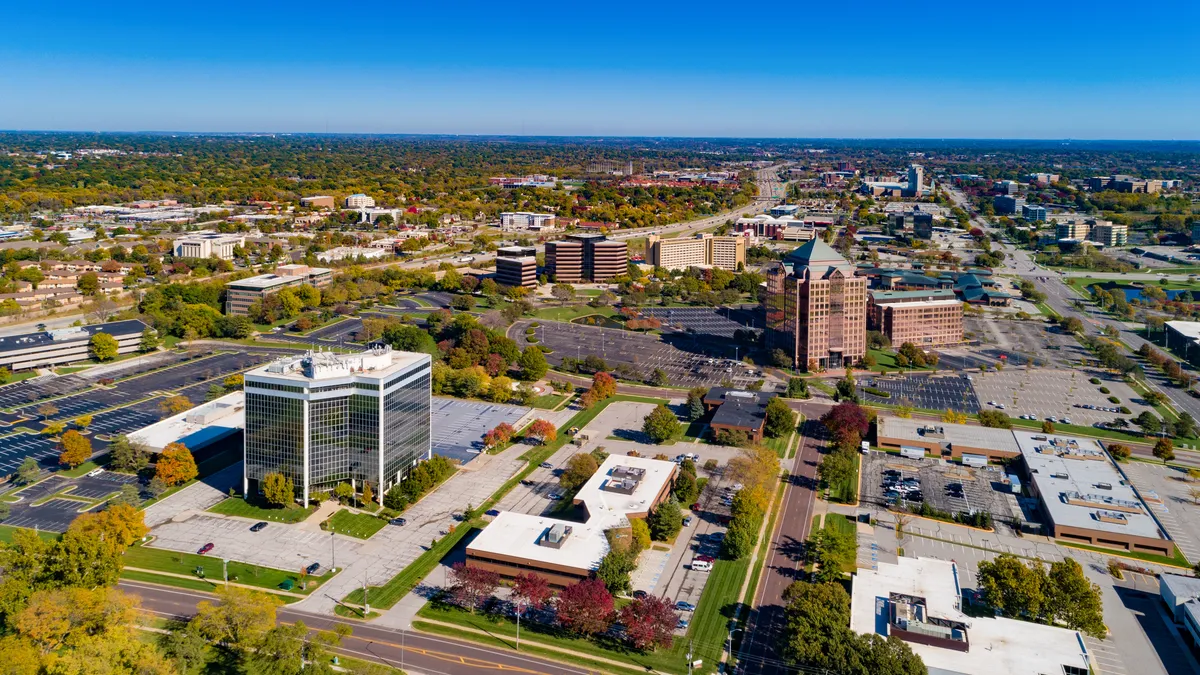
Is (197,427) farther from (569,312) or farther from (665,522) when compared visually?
(569,312)

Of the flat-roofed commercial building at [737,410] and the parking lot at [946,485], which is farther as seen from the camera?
the flat-roofed commercial building at [737,410]

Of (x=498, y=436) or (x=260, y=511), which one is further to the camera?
(x=498, y=436)

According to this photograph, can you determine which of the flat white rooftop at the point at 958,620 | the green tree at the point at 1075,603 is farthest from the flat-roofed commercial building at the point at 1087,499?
the flat white rooftop at the point at 958,620

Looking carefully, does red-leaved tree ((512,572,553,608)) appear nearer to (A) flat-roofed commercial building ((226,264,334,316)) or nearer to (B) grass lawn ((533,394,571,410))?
(B) grass lawn ((533,394,571,410))

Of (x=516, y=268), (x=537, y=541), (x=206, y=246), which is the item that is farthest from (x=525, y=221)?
(x=537, y=541)

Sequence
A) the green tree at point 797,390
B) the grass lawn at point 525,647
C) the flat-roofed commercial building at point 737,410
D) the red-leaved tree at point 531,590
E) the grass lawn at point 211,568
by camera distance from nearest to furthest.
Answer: the grass lawn at point 525,647 < the red-leaved tree at point 531,590 < the grass lawn at point 211,568 < the flat-roofed commercial building at point 737,410 < the green tree at point 797,390

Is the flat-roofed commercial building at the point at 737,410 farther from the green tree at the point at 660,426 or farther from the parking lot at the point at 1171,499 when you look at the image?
the parking lot at the point at 1171,499

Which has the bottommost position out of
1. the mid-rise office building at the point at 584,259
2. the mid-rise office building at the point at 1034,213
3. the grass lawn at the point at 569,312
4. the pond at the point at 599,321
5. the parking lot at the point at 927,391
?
the parking lot at the point at 927,391

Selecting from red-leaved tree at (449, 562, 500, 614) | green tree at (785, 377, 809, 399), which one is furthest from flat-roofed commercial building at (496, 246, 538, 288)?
red-leaved tree at (449, 562, 500, 614)
